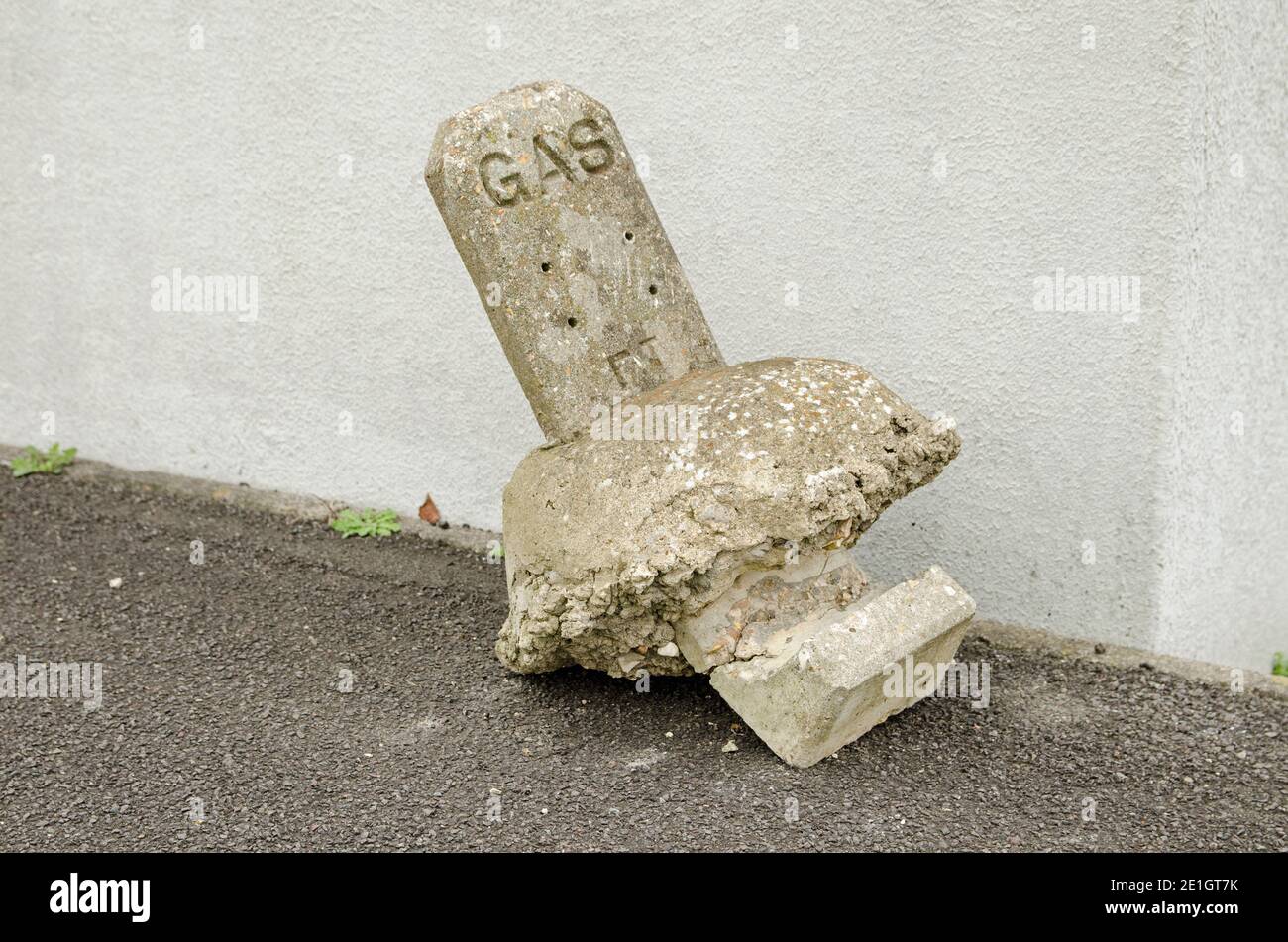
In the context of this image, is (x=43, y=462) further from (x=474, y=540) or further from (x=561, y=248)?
(x=561, y=248)

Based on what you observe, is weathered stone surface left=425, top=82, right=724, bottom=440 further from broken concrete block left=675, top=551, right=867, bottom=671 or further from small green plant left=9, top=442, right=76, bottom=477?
small green plant left=9, top=442, right=76, bottom=477

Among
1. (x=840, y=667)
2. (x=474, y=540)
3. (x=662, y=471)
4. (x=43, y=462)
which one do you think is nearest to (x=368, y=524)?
(x=474, y=540)

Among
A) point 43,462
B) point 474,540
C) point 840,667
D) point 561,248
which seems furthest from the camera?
point 43,462

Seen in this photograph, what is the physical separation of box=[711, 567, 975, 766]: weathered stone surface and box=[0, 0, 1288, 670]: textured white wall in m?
0.88

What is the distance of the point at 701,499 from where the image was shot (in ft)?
11.0

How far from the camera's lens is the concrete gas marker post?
3322 mm

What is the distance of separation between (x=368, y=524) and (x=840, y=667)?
2596 mm

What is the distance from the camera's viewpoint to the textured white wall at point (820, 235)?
12.6ft

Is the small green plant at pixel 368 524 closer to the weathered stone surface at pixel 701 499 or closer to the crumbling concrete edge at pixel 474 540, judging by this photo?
the crumbling concrete edge at pixel 474 540

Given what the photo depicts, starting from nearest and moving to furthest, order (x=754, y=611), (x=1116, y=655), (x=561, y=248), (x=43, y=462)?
(x=754, y=611), (x=561, y=248), (x=1116, y=655), (x=43, y=462)

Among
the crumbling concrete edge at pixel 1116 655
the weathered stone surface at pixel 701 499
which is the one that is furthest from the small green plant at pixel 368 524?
the crumbling concrete edge at pixel 1116 655

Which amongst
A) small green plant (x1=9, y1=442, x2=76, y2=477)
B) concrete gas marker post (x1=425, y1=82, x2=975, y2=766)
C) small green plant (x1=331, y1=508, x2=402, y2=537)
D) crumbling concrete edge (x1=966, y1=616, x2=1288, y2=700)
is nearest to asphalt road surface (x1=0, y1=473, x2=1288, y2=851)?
crumbling concrete edge (x1=966, y1=616, x2=1288, y2=700)

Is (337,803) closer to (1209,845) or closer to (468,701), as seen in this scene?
(468,701)

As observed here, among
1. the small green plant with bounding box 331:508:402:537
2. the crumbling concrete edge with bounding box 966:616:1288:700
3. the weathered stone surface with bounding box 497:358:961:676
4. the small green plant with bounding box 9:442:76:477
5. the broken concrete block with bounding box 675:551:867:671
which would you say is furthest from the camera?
the small green plant with bounding box 9:442:76:477
